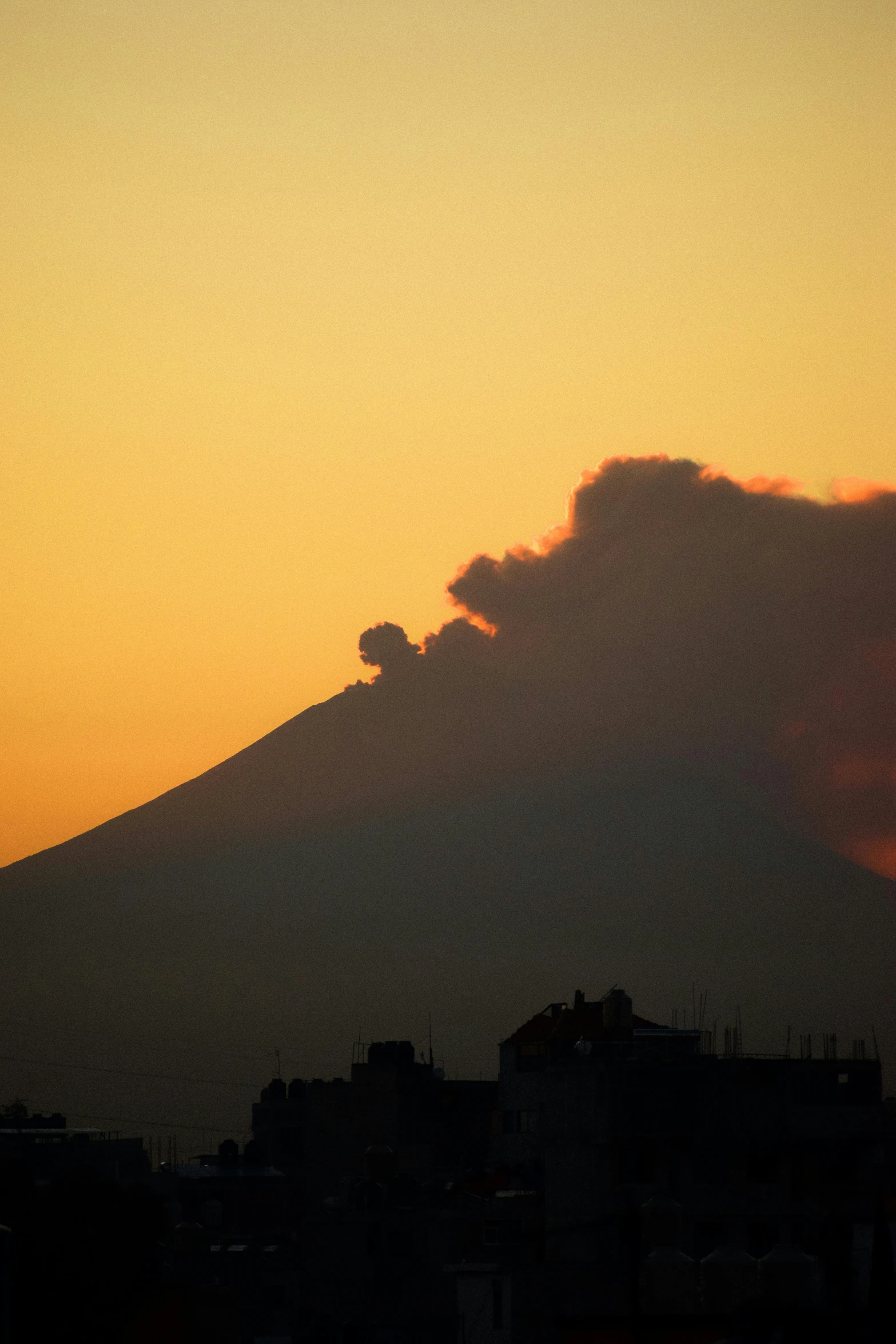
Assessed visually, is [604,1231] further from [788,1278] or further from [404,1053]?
[404,1053]

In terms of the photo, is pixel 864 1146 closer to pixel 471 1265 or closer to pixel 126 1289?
pixel 471 1265

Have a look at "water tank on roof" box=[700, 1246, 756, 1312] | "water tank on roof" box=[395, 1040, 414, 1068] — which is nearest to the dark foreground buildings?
"water tank on roof" box=[700, 1246, 756, 1312]

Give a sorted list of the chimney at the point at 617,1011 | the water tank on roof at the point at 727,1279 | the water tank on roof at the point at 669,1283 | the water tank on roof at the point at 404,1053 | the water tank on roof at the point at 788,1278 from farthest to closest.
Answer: the water tank on roof at the point at 404,1053 → the chimney at the point at 617,1011 → the water tank on roof at the point at 788,1278 → the water tank on roof at the point at 669,1283 → the water tank on roof at the point at 727,1279

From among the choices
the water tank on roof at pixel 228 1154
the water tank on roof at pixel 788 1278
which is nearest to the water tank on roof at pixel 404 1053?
the water tank on roof at pixel 228 1154

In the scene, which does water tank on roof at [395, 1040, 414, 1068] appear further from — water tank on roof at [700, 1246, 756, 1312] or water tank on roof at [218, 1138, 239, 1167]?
water tank on roof at [700, 1246, 756, 1312]

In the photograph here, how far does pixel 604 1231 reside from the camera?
2680 inches

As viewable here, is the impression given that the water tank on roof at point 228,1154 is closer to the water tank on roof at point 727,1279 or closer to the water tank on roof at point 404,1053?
the water tank on roof at point 404,1053

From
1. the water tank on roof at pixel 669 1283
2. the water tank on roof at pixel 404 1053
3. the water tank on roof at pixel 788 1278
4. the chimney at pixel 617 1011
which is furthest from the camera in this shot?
the water tank on roof at pixel 404 1053

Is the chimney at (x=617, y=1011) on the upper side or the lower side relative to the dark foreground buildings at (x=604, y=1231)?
upper

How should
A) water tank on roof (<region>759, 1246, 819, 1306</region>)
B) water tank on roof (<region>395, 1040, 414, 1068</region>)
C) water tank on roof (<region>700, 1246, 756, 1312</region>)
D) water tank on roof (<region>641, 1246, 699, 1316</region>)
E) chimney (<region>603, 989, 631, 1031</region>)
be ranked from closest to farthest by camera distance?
water tank on roof (<region>700, 1246, 756, 1312</region>) → water tank on roof (<region>641, 1246, 699, 1316</region>) → water tank on roof (<region>759, 1246, 819, 1306</region>) → chimney (<region>603, 989, 631, 1031</region>) → water tank on roof (<region>395, 1040, 414, 1068</region>)

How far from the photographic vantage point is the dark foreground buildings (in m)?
59.7

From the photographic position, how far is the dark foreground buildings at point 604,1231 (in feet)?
196

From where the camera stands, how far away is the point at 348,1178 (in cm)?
→ 8919

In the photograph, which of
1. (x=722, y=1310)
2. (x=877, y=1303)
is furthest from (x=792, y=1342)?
(x=722, y=1310)
